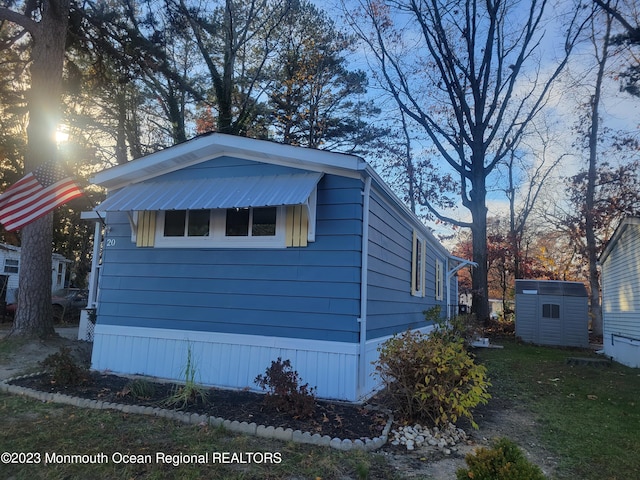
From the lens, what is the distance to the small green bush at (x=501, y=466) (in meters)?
2.18

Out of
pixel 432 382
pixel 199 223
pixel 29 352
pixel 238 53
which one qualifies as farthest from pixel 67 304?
pixel 432 382

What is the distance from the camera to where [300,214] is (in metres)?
5.44

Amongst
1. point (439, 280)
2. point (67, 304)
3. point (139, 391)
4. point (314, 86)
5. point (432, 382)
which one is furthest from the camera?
point (314, 86)

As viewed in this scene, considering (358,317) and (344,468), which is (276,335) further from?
(344,468)

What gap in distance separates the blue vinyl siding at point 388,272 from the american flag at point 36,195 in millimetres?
4381

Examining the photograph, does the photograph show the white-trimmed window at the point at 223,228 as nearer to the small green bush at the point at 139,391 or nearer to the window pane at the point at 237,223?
the window pane at the point at 237,223

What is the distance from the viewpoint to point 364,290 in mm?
5211

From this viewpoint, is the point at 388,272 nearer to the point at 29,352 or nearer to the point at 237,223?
the point at 237,223

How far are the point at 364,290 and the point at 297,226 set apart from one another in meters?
1.16

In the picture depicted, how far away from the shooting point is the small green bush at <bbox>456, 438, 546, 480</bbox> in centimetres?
218

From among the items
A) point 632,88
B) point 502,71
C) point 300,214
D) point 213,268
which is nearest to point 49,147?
point 213,268

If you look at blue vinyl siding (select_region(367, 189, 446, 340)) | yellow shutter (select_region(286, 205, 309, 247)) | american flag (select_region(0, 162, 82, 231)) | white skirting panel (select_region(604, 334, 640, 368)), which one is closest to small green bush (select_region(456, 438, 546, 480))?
blue vinyl siding (select_region(367, 189, 446, 340))

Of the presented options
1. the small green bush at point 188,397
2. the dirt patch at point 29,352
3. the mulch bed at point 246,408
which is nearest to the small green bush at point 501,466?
the mulch bed at point 246,408

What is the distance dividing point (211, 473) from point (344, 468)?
39.1 inches
